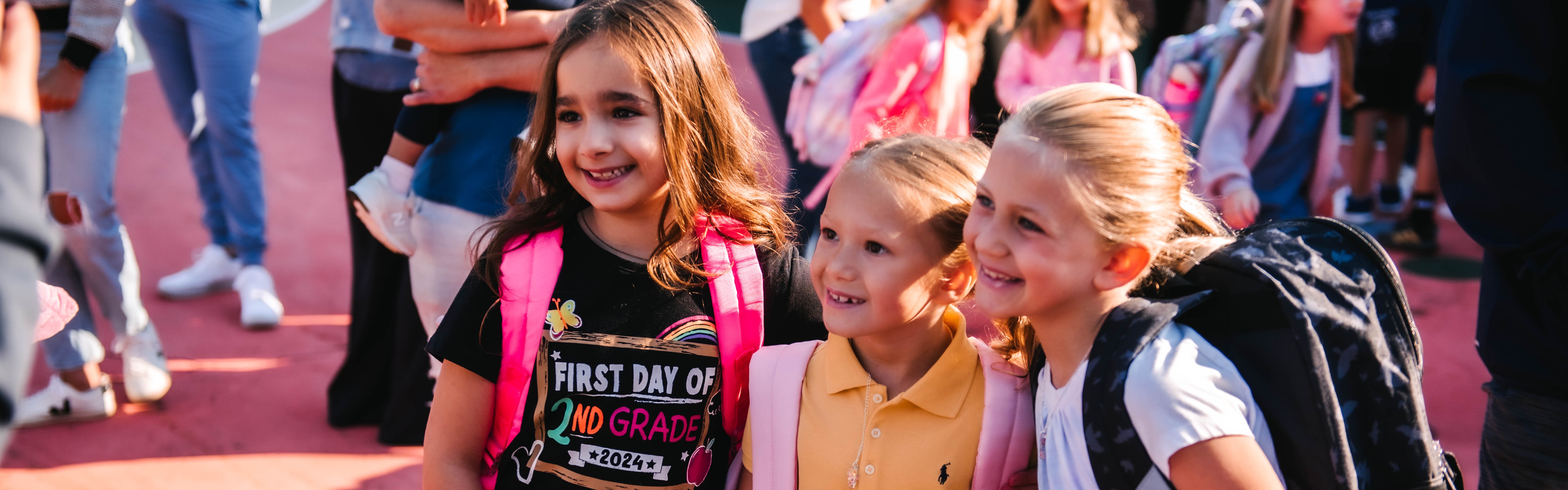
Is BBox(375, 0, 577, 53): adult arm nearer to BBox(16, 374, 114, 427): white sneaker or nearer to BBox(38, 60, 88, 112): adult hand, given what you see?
BBox(38, 60, 88, 112): adult hand

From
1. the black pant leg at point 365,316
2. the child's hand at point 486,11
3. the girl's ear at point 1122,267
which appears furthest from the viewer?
the black pant leg at point 365,316

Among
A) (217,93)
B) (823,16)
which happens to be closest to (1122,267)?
(823,16)

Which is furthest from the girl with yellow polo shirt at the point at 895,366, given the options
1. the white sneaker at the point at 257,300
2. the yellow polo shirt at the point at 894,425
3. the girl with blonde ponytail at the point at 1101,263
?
the white sneaker at the point at 257,300

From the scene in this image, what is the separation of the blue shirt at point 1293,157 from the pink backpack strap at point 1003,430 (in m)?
2.07

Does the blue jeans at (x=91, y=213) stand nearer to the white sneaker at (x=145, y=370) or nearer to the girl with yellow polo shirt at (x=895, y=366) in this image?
the white sneaker at (x=145, y=370)

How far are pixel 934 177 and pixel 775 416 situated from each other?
1.44ft

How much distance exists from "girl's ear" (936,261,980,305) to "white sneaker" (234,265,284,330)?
3505 millimetres

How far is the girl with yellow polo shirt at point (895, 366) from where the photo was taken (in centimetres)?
154

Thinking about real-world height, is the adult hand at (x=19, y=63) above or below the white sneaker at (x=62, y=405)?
above

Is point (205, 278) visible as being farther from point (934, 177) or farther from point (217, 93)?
point (934, 177)

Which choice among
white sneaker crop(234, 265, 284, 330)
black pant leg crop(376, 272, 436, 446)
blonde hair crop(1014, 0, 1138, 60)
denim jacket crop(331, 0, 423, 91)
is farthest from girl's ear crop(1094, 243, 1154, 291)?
white sneaker crop(234, 265, 284, 330)

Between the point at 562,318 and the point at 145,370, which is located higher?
the point at 562,318

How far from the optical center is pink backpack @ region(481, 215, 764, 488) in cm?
165

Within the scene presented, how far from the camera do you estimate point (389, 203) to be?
2363 millimetres
